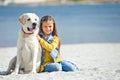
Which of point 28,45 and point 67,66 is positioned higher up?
point 28,45

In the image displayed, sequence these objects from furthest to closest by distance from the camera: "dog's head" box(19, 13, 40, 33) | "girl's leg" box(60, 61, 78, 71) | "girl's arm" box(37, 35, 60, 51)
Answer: "girl's leg" box(60, 61, 78, 71) < "girl's arm" box(37, 35, 60, 51) < "dog's head" box(19, 13, 40, 33)

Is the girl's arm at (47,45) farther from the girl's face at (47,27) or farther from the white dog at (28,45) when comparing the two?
the girl's face at (47,27)

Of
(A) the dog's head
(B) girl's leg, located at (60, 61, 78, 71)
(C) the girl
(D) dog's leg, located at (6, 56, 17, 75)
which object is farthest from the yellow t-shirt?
(D) dog's leg, located at (6, 56, 17, 75)

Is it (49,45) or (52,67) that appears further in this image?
(52,67)

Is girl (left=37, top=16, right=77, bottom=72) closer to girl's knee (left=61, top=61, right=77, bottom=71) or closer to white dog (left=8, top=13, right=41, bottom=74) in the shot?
girl's knee (left=61, top=61, right=77, bottom=71)

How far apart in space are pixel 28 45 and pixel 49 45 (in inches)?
13.9

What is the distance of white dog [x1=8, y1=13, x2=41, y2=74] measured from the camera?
6012mm

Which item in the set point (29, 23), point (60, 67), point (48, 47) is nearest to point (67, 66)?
point (60, 67)

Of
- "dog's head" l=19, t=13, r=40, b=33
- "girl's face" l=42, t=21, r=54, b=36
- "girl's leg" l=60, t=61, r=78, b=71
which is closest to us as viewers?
"dog's head" l=19, t=13, r=40, b=33

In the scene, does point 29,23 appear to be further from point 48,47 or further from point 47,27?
point 48,47

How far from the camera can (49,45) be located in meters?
6.22

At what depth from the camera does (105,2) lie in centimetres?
8444

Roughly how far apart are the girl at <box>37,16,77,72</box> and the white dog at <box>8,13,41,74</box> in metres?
0.13

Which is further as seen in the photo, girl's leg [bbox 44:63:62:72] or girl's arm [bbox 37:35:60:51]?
girl's leg [bbox 44:63:62:72]
